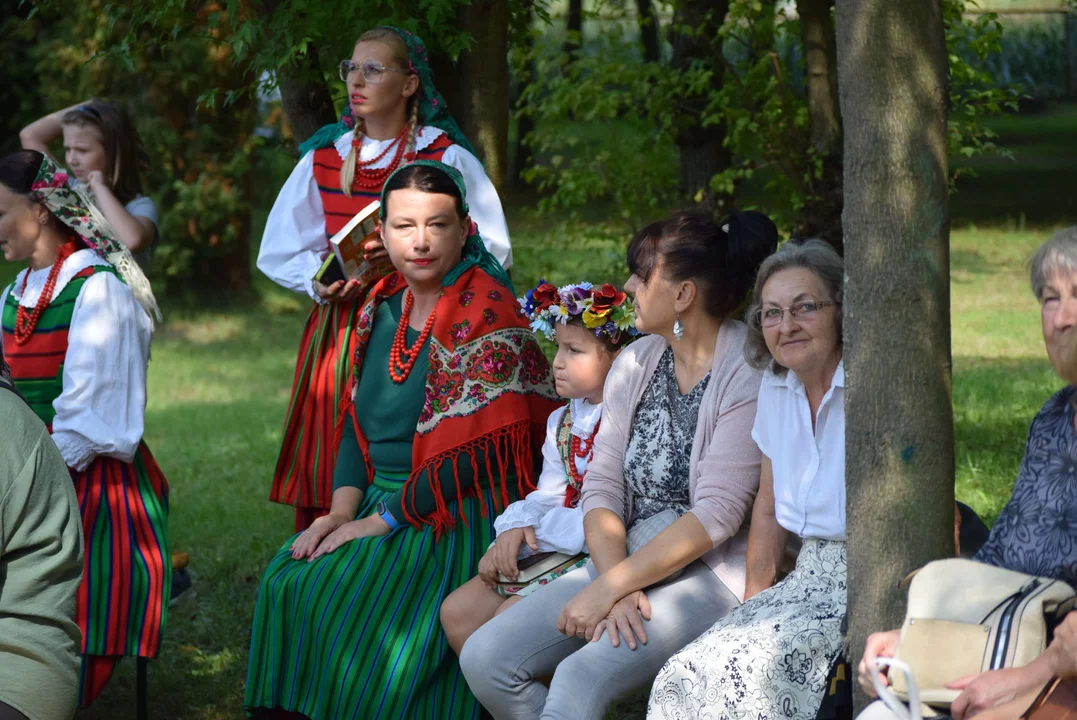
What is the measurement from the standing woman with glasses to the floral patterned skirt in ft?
10.4

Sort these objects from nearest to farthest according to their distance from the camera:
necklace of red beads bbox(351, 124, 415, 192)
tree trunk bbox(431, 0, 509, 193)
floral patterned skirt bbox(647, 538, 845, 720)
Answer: floral patterned skirt bbox(647, 538, 845, 720) < necklace of red beads bbox(351, 124, 415, 192) < tree trunk bbox(431, 0, 509, 193)

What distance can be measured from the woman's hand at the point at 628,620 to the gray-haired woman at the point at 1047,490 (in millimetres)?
742

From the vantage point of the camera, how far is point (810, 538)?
3.00 meters

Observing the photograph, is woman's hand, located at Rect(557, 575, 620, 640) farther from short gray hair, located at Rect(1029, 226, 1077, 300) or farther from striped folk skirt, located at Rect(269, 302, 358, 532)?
striped folk skirt, located at Rect(269, 302, 358, 532)

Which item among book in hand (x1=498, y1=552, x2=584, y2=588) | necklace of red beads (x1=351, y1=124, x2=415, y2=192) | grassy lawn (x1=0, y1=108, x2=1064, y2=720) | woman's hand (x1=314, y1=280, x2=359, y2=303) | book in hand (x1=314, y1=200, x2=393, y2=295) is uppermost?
necklace of red beads (x1=351, y1=124, x2=415, y2=192)

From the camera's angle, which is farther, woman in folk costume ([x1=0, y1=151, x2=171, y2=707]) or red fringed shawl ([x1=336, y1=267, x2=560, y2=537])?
woman in folk costume ([x1=0, y1=151, x2=171, y2=707])

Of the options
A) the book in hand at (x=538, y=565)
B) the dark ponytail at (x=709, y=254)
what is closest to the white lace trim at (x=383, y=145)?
the dark ponytail at (x=709, y=254)

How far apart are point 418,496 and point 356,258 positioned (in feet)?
2.84

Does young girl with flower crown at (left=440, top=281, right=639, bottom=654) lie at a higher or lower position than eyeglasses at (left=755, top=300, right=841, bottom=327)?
lower

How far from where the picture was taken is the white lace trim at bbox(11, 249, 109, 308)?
13.2ft

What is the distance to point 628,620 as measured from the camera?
309cm

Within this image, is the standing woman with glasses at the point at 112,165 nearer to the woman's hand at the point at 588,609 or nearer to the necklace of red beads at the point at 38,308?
the necklace of red beads at the point at 38,308

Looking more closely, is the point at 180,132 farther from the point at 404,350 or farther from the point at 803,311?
the point at 803,311

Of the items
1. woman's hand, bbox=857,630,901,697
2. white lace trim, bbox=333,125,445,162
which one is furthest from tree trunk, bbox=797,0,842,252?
woman's hand, bbox=857,630,901,697
